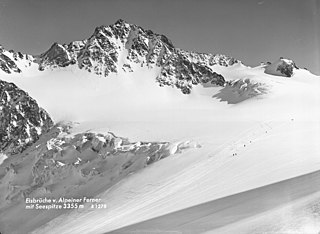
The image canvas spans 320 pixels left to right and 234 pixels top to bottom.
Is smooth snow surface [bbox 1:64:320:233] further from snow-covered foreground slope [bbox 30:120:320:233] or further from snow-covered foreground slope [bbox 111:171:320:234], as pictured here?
snow-covered foreground slope [bbox 111:171:320:234]

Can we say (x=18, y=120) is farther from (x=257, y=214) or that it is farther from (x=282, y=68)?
(x=282, y=68)

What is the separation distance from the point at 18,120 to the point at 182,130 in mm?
16520

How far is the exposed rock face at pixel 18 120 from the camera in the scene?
2864 centimetres

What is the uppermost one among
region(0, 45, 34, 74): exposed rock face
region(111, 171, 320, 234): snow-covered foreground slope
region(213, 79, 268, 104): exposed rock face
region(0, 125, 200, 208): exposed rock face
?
region(0, 45, 34, 74): exposed rock face

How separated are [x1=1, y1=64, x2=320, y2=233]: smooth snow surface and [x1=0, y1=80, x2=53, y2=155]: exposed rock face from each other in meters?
1.10

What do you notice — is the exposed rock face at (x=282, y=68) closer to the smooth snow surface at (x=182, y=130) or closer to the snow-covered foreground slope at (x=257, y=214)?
the smooth snow surface at (x=182, y=130)

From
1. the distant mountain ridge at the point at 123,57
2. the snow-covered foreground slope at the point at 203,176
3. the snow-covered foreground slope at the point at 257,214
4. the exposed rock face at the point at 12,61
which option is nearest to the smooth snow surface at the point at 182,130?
the snow-covered foreground slope at the point at 203,176

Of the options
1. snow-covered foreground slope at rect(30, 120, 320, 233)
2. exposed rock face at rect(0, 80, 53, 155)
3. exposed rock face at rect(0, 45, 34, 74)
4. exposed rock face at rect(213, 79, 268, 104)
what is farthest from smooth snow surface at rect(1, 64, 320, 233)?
exposed rock face at rect(0, 45, 34, 74)

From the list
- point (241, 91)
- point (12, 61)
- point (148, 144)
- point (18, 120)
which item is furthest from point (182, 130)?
point (12, 61)

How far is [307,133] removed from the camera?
53.0ft

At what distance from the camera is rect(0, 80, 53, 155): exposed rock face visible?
28641 millimetres

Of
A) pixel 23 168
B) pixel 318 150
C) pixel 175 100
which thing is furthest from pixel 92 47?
pixel 318 150

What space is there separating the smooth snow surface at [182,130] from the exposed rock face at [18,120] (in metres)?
1.10

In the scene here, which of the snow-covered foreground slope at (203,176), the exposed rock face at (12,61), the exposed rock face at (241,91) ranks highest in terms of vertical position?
the exposed rock face at (12,61)
